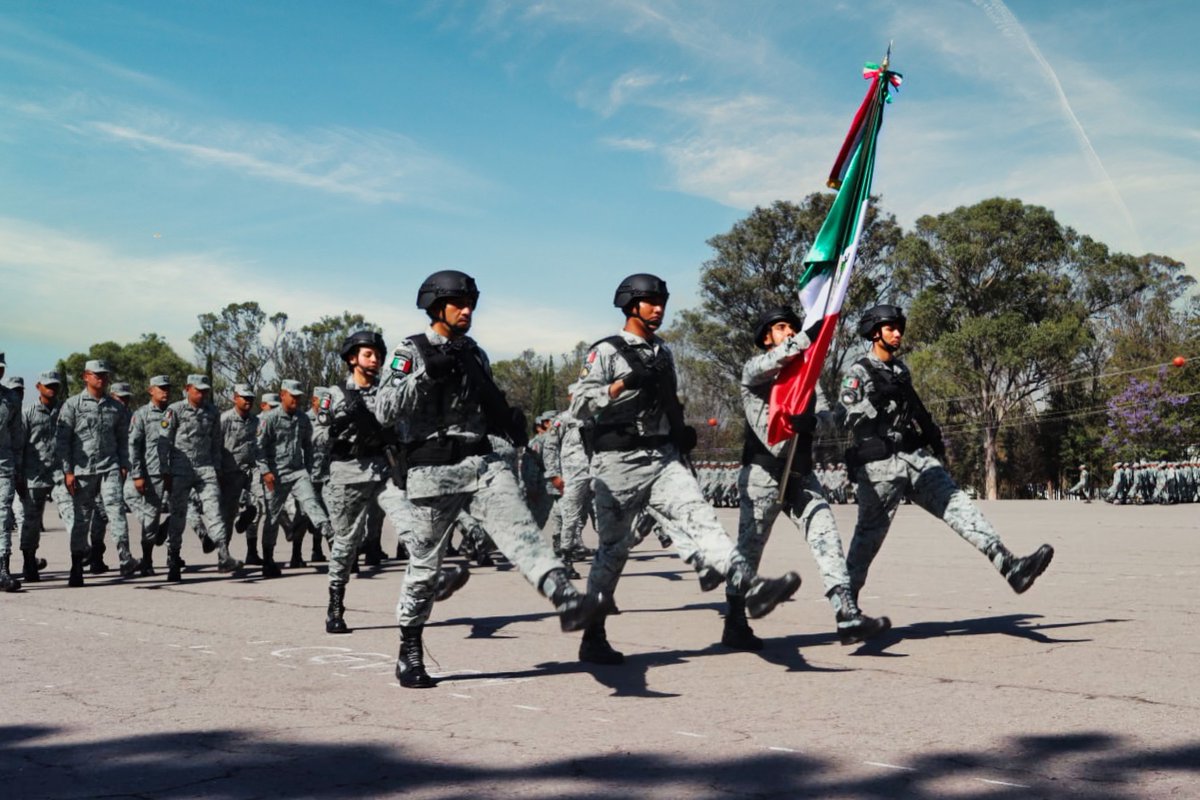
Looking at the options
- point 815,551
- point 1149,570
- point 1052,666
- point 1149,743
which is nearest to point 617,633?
point 815,551

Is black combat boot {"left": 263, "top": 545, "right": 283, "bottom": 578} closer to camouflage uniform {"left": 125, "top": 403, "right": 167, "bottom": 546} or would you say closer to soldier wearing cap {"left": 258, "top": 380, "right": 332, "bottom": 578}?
soldier wearing cap {"left": 258, "top": 380, "right": 332, "bottom": 578}

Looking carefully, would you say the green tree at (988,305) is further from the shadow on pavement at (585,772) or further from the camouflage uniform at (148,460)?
the shadow on pavement at (585,772)

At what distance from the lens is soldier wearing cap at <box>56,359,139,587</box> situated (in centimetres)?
1261

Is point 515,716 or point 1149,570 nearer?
point 515,716

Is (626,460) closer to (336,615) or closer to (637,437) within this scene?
(637,437)

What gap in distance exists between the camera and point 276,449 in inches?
537

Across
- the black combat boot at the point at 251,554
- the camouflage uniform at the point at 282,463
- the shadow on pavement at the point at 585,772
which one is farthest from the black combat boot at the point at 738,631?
the black combat boot at the point at 251,554

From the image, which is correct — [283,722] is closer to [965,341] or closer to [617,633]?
[617,633]

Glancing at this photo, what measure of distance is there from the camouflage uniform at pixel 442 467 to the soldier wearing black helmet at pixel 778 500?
1.57m

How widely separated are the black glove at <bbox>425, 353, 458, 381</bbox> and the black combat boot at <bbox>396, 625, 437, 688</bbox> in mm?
1308

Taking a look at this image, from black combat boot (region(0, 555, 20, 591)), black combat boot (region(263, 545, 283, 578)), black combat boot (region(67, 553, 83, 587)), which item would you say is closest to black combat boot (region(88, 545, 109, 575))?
black combat boot (region(67, 553, 83, 587))

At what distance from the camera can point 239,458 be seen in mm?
14367

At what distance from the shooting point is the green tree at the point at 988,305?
49125 mm

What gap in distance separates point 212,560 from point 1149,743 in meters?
13.2
